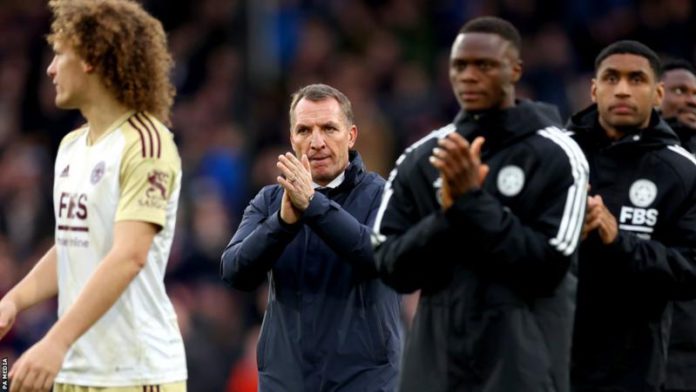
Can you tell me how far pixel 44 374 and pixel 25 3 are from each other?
12.8 meters

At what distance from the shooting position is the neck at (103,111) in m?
5.84

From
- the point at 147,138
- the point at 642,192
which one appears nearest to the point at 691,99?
the point at 642,192

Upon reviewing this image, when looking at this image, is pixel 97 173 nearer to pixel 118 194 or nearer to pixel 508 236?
pixel 118 194

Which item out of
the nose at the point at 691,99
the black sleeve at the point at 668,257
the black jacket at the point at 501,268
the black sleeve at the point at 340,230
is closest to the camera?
the black jacket at the point at 501,268

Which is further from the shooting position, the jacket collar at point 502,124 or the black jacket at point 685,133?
the black jacket at point 685,133

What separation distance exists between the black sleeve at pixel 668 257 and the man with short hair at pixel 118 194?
1765 millimetres

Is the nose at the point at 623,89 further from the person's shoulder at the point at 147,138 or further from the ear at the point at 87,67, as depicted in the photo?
the ear at the point at 87,67

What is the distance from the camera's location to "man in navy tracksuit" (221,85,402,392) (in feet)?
22.3

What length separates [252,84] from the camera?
15.9 meters

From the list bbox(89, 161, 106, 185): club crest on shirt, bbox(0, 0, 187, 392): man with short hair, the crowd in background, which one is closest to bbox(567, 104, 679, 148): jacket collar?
bbox(0, 0, 187, 392): man with short hair

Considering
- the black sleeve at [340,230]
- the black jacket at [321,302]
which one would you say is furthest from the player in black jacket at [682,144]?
the black sleeve at [340,230]

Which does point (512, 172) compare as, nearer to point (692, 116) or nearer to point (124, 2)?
point (124, 2)

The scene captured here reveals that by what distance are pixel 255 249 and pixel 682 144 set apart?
6.95ft

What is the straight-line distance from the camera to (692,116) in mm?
7820
